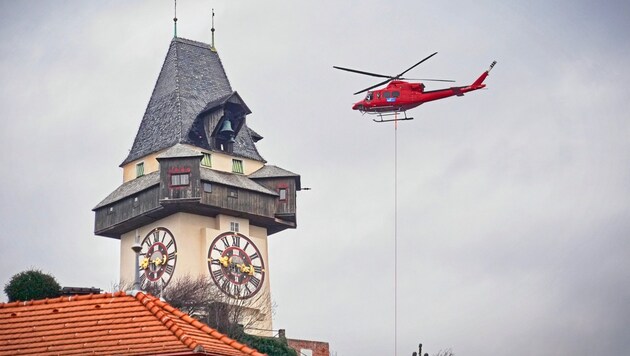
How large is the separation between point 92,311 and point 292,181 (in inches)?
1887

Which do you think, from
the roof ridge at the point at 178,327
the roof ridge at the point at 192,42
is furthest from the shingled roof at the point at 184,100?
the roof ridge at the point at 178,327

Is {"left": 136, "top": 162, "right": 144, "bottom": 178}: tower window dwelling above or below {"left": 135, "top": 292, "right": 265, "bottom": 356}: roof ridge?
above

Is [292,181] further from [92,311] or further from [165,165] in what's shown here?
[92,311]

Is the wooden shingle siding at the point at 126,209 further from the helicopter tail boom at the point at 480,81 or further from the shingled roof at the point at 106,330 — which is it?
the shingled roof at the point at 106,330

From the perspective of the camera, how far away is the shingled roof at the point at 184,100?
78000 millimetres

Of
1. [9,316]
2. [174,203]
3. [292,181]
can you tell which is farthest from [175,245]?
[9,316]

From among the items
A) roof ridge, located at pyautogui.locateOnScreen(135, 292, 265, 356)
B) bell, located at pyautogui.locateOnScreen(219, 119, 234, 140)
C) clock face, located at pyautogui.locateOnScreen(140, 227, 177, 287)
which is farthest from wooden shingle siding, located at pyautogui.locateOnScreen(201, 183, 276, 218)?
roof ridge, located at pyautogui.locateOnScreen(135, 292, 265, 356)

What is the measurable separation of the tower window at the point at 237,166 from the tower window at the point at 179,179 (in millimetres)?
4092

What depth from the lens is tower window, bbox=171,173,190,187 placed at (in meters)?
74.4

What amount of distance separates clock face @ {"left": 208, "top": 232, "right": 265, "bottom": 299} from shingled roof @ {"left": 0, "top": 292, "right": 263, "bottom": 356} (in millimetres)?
42517

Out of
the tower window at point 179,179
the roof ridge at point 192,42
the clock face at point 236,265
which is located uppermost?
the roof ridge at point 192,42

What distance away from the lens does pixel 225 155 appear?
7788 cm

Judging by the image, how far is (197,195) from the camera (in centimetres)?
7412

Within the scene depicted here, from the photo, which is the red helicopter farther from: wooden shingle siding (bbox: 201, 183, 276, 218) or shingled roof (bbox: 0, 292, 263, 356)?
shingled roof (bbox: 0, 292, 263, 356)
